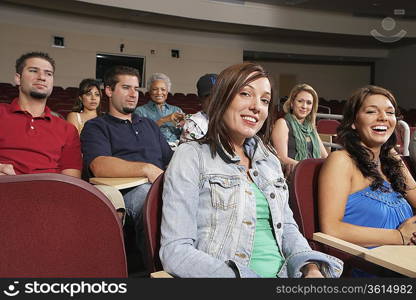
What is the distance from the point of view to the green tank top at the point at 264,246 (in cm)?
127

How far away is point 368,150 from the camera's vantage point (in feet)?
5.88

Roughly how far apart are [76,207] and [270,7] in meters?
11.4

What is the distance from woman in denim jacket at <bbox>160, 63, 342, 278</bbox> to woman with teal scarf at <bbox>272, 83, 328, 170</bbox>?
72.5 inches

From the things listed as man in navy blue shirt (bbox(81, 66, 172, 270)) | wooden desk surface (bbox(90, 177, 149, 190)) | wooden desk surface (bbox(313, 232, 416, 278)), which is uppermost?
man in navy blue shirt (bbox(81, 66, 172, 270))

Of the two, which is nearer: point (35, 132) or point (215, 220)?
point (215, 220)

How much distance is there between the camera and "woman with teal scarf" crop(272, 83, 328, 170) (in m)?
3.23

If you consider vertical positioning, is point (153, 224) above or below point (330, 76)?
below

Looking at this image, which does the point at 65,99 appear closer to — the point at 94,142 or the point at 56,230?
the point at 94,142

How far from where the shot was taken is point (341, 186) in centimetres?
165

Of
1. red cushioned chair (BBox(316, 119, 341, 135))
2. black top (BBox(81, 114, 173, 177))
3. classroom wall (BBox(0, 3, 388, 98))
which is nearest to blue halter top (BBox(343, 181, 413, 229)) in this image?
black top (BBox(81, 114, 173, 177))

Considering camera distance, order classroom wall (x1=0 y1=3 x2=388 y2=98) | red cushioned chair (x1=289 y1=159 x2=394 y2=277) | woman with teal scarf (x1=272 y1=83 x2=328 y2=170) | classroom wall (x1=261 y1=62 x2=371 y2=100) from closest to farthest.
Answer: red cushioned chair (x1=289 y1=159 x2=394 y2=277) < woman with teal scarf (x1=272 y1=83 x2=328 y2=170) < classroom wall (x1=0 y1=3 x2=388 y2=98) < classroom wall (x1=261 y1=62 x2=371 y2=100)

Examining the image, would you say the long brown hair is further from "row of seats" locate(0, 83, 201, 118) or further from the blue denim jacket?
"row of seats" locate(0, 83, 201, 118)

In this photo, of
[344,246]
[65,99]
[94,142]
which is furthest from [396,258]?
[65,99]

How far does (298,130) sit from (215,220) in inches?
88.5
